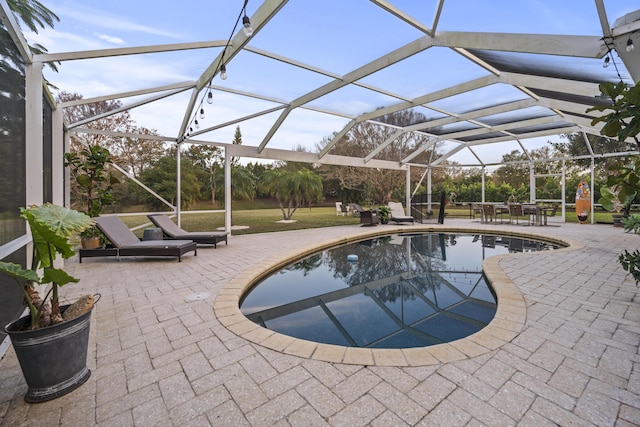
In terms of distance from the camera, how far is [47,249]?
6.38 ft

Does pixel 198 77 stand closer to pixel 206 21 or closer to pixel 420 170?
pixel 206 21

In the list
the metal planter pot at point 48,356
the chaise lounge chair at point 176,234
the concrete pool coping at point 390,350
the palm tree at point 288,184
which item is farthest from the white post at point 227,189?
the metal planter pot at point 48,356

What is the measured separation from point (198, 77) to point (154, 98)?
114 centimetres

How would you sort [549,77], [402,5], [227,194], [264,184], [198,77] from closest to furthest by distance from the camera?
[402,5] < [549,77] < [198,77] < [227,194] < [264,184]

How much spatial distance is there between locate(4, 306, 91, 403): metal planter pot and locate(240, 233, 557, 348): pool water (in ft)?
6.00

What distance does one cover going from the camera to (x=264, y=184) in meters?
15.0

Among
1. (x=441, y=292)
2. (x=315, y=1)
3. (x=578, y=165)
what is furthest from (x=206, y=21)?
(x=578, y=165)

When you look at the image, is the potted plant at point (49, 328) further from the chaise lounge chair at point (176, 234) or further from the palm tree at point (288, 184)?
the palm tree at point (288, 184)

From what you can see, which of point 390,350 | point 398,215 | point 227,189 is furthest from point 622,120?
point 398,215

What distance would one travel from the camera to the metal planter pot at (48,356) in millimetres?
1803

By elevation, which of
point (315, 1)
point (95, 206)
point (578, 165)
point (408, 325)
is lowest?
point (408, 325)

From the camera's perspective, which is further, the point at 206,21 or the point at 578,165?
the point at 578,165

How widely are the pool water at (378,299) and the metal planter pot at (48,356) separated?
1.83 meters

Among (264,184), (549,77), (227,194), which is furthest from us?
(264,184)
